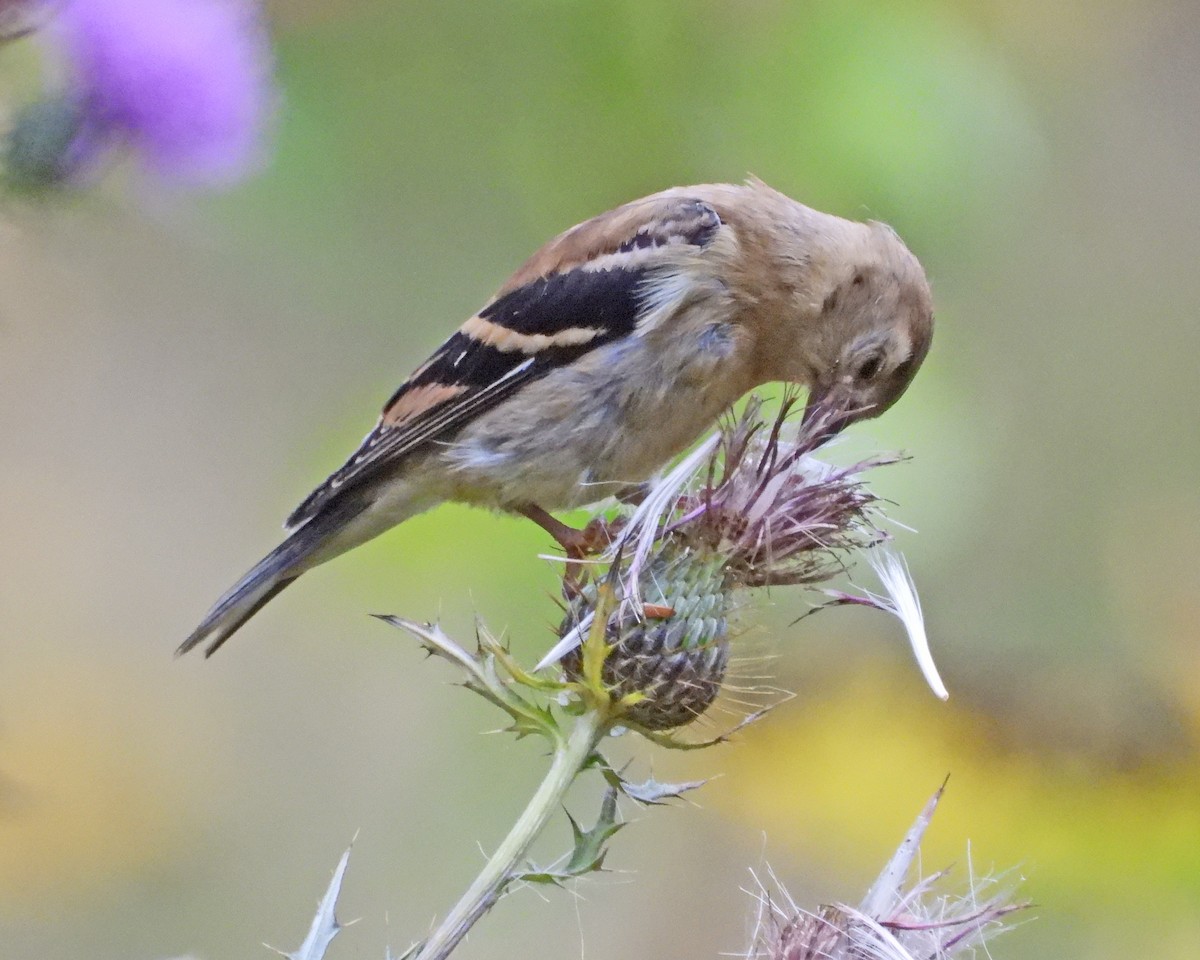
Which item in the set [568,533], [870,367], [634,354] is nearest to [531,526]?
[568,533]

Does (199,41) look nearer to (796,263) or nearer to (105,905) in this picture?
(796,263)

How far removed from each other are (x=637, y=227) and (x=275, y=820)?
80cm

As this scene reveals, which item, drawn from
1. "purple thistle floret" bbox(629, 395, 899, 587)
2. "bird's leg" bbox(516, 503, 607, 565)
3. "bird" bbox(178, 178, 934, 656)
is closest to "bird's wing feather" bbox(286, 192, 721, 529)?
"bird" bbox(178, 178, 934, 656)

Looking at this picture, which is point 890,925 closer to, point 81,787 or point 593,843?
point 593,843

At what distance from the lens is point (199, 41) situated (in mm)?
704

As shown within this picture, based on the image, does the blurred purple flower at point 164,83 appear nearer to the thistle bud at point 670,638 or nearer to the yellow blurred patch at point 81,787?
the thistle bud at point 670,638

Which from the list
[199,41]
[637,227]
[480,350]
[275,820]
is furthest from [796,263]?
[275,820]

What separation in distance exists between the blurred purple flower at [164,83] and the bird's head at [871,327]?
48 centimetres

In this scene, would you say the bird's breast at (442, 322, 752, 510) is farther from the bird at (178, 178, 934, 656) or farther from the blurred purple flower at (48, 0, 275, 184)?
the blurred purple flower at (48, 0, 275, 184)

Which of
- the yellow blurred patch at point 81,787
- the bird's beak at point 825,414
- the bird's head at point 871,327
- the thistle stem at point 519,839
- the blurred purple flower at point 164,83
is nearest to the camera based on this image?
the thistle stem at point 519,839

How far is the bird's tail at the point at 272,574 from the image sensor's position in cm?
93

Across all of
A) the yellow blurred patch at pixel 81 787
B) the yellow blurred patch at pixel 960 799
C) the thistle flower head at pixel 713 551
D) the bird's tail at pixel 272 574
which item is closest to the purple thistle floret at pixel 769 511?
the thistle flower head at pixel 713 551

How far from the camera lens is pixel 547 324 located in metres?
0.97

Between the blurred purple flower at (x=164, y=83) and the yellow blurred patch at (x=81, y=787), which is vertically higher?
the blurred purple flower at (x=164, y=83)
